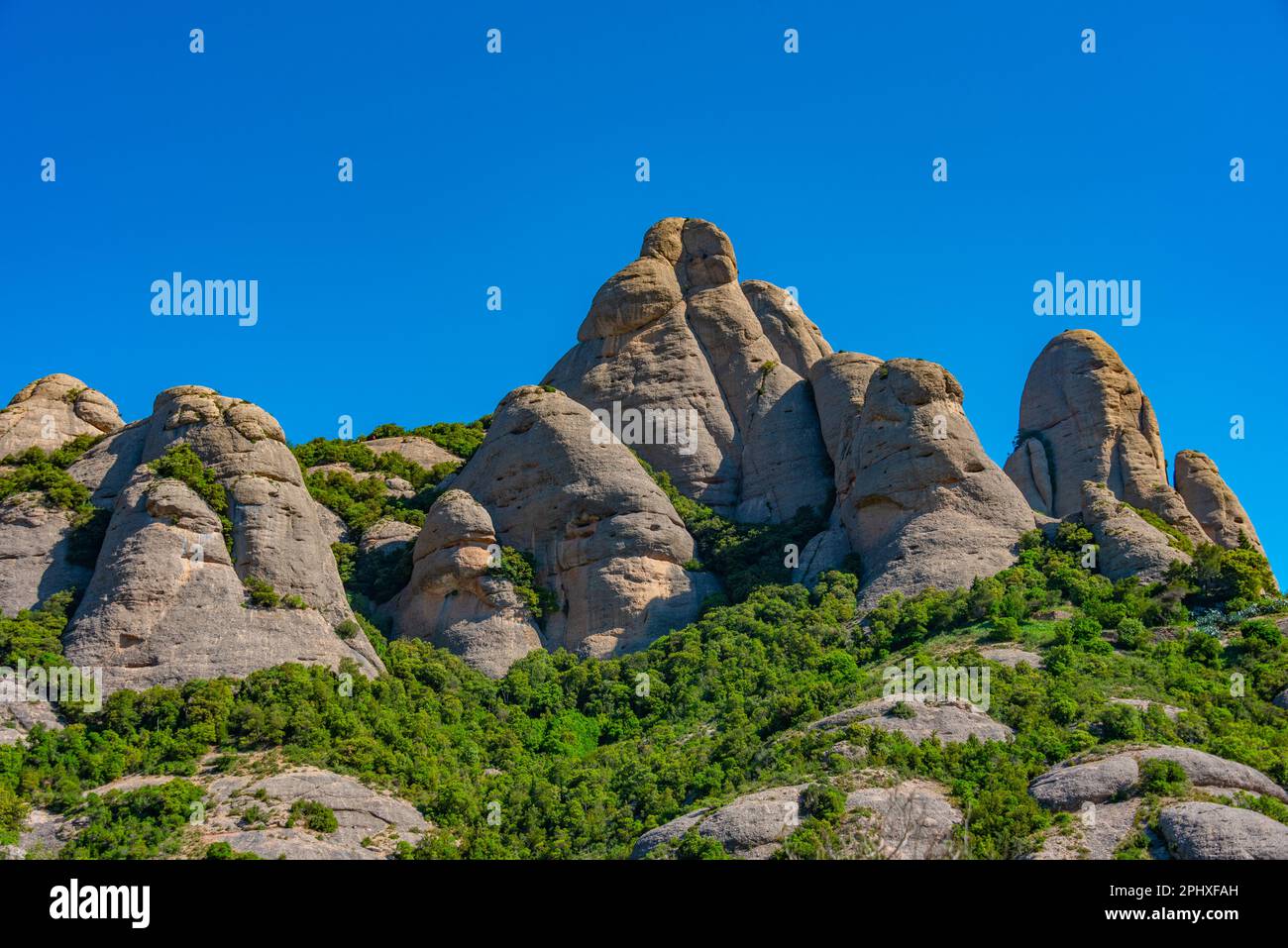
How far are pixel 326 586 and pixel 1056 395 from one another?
32.0 m

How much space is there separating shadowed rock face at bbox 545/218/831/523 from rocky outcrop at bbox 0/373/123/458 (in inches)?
715

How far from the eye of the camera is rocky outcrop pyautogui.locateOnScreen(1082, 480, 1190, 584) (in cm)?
5109

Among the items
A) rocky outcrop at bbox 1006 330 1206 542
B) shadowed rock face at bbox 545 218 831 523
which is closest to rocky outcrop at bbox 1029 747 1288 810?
shadowed rock face at bbox 545 218 831 523

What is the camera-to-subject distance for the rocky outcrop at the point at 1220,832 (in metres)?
32.7

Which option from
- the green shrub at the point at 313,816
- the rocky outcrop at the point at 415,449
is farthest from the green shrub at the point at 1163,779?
the rocky outcrop at the point at 415,449

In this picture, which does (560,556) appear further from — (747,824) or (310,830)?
(747,824)

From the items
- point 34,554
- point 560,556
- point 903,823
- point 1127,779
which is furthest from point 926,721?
point 34,554

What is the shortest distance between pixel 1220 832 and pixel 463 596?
28.8m

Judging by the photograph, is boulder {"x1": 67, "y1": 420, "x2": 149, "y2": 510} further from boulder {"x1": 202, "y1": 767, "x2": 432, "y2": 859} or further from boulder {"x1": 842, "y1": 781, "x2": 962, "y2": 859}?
boulder {"x1": 842, "y1": 781, "x2": 962, "y2": 859}

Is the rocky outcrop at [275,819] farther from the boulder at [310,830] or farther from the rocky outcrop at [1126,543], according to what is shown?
the rocky outcrop at [1126,543]

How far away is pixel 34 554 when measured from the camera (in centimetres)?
5094

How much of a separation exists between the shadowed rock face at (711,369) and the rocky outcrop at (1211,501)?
634 inches
